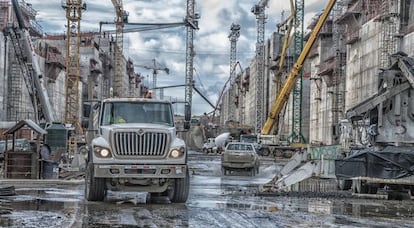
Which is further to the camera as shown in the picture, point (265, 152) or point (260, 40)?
point (260, 40)

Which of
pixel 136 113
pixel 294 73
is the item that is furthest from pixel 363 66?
pixel 136 113

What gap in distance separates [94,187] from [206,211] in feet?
10.6

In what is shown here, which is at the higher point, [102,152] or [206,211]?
[102,152]

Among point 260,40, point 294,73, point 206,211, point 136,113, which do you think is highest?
point 260,40

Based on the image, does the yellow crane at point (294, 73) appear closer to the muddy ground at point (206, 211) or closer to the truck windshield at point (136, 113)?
the muddy ground at point (206, 211)

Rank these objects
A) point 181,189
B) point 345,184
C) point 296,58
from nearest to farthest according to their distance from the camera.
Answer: point 181,189 < point 345,184 < point 296,58

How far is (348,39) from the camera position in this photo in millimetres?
73938

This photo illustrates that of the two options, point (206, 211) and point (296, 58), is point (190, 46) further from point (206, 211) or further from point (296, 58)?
point (206, 211)

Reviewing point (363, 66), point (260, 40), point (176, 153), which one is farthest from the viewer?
point (260, 40)

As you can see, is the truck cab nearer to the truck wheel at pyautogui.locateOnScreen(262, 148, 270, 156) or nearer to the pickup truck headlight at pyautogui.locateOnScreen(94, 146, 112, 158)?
the pickup truck headlight at pyautogui.locateOnScreen(94, 146, 112, 158)

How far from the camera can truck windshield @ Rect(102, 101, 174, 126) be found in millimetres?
18984

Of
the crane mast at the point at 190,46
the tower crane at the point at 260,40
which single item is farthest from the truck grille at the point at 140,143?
the crane mast at the point at 190,46

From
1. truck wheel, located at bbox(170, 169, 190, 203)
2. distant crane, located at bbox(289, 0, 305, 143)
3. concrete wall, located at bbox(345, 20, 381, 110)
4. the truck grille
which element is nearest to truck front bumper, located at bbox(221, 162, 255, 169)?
truck wheel, located at bbox(170, 169, 190, 203)

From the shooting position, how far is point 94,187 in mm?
18375
